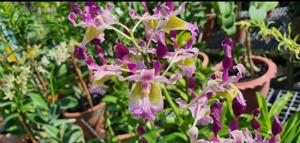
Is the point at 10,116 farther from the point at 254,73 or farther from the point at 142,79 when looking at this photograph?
the point at 254,73

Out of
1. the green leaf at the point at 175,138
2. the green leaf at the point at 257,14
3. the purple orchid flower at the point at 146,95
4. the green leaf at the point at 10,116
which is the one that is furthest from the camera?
the green leaf at the point at 257,14

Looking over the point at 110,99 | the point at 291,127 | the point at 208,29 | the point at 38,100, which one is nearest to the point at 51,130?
the point at 38,100

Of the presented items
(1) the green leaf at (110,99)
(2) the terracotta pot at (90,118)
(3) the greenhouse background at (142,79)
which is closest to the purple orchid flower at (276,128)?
(3) the greenhouse background at (142,79)

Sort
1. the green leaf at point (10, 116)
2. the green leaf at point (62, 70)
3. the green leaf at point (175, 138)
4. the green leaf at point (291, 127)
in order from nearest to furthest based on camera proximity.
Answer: the green leaf at point (291, 127) → the green leaf at point (175, 138) → the green leaf at point (10, 116) → the green leaf at point (62, 70)

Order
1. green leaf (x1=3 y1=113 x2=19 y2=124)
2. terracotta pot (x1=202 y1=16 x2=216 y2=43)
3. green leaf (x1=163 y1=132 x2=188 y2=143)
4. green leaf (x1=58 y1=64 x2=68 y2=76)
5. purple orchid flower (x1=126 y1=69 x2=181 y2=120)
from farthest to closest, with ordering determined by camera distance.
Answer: terracotta pot (x1=202 y1=16 x2=216 y2=43) → green leaf (x1=58 y1=64 x2=68 y2=76) → green leaf (x1=3 y1=113 x2=19 y2=124) → green leaf (x1=163 y1=132 x2=188 y2=143) → purple orchid flower (x1=126 y1=69 x2=181 y2=120)

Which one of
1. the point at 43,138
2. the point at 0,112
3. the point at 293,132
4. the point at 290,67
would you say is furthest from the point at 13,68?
the point at 290,67

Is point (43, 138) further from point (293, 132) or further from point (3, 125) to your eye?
point (293, 132)

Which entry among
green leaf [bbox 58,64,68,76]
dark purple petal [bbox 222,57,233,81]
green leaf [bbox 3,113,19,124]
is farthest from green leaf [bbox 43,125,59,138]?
dark purple petal [bbox 222,57,233,81]

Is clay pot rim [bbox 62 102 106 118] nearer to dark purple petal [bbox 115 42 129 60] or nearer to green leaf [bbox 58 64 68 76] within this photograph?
green leaf [bbox 58 64 68 76]

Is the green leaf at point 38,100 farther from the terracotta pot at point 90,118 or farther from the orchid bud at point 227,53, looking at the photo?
the orchid bud at point 227,53
